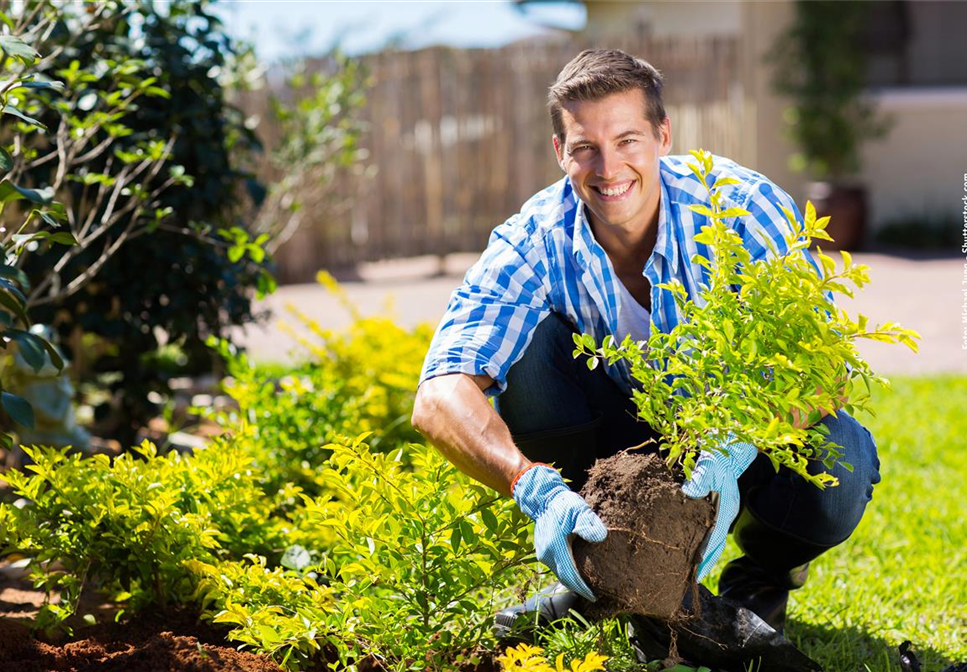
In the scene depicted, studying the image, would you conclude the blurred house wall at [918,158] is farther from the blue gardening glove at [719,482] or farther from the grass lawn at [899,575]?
the blue gardening glove at [719,482]

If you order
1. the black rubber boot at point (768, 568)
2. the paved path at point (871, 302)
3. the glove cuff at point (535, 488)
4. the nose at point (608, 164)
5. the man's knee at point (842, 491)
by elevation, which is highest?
the nose at point (608, 164)

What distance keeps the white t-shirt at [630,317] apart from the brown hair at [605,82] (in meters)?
0.39

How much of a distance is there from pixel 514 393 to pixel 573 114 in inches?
25.9

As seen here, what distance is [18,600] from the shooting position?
2.63 meters

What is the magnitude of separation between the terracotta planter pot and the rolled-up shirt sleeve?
27.9 ft

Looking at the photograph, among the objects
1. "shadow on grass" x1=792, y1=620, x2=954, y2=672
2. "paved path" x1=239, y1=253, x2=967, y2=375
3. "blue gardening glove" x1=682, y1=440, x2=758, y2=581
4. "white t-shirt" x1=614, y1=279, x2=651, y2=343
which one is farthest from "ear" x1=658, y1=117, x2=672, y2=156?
"paved path" x1=239, y1=253, x2=967, y2=375

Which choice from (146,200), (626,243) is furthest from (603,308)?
(146,200)

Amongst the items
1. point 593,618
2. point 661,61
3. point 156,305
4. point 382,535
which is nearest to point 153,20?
point 156,305

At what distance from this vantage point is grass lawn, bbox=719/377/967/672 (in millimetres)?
2475

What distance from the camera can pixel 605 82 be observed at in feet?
7.77

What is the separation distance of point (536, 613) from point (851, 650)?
79cm

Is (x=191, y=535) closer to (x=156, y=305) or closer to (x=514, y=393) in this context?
(x=514, y=393)

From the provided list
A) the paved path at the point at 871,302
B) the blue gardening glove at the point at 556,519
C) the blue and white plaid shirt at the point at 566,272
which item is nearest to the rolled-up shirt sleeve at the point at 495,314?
the blue and white plaid shirt at the point at 566,272

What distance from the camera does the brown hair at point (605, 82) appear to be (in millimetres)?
2377
